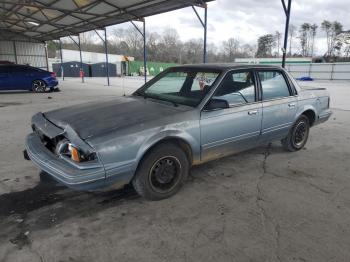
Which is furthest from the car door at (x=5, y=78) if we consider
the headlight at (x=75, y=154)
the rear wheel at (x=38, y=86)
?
the headlight at (x=75, y=154)

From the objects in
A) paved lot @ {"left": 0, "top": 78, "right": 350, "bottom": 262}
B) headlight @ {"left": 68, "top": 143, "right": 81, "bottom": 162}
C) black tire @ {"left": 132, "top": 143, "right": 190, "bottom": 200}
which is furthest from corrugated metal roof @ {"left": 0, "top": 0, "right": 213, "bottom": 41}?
headlight @ {"left": 68, "top": 143, "right": 81, "bottom": 162}

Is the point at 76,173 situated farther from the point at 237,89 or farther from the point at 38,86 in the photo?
the point at 38,86

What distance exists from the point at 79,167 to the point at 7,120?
6541 mm

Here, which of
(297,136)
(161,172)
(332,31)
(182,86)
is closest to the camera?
(161,172)

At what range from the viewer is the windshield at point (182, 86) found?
3.86 m

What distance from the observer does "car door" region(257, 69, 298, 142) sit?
4.38 metres

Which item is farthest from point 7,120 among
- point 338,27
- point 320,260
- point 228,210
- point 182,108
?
point 338,27

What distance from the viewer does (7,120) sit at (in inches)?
318

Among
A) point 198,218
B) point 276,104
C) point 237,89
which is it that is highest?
point 237,89

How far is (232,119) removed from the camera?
3.88 m

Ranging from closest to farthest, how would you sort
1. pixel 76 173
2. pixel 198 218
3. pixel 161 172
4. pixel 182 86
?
1. pixel 76 173
2. pixel 198 218
3. pixel 161 172
4. pixel 182 86

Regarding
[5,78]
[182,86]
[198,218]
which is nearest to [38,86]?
[5,78]

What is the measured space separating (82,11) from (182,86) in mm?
12108

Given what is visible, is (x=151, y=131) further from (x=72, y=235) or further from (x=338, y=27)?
(x=338, y=27)
